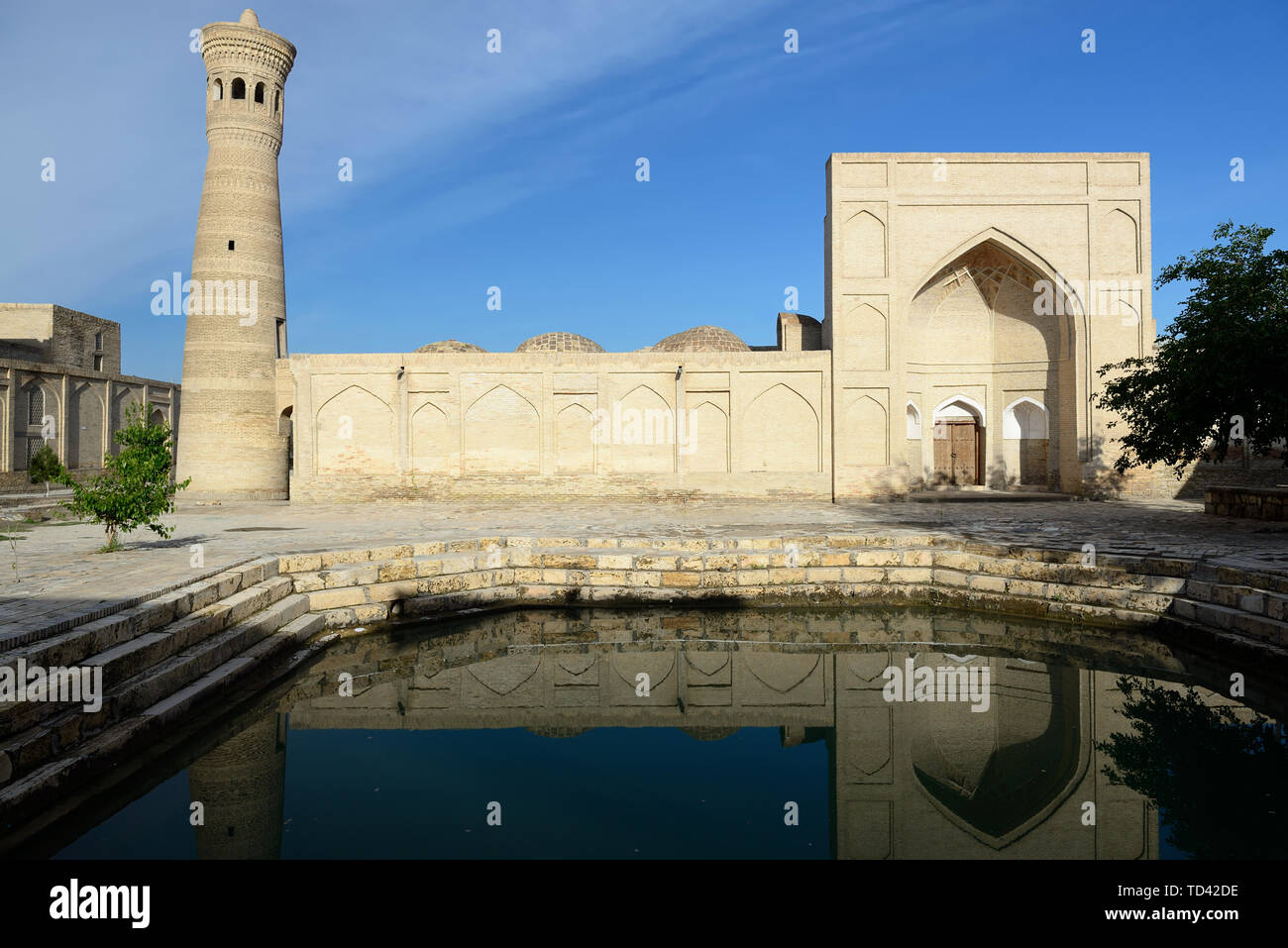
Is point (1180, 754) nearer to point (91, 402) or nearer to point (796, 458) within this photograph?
point (796, 458)

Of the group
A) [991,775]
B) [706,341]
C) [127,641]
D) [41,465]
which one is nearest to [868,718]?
[991,775]

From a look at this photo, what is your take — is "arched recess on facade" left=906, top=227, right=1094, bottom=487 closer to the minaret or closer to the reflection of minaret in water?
the minaret

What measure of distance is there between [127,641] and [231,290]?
581 inches

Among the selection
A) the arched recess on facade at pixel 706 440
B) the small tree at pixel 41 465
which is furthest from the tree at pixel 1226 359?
the small tree at pixel 41 465

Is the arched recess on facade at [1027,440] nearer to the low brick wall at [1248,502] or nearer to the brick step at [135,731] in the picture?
the low brick wall at [1248,502]

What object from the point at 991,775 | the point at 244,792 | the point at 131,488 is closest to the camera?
the point at 244,792

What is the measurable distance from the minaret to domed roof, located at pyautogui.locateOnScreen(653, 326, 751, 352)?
31.3ft

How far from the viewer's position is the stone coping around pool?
7082mm

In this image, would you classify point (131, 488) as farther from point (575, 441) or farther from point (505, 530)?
point (575, 441)

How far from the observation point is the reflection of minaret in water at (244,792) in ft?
10.9

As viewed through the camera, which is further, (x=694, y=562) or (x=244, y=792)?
(x=694, y=562)

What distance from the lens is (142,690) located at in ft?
13.9

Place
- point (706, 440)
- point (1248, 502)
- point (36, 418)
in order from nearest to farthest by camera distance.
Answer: point (1248, 502) < point (706, 440) < point (36, 418)

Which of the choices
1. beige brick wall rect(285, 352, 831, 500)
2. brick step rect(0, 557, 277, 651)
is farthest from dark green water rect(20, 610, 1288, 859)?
beige brick wall rect(285, 352, 831, 500)
